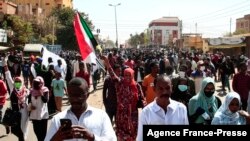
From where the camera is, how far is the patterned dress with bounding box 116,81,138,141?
7371 millimetres

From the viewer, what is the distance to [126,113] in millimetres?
7395

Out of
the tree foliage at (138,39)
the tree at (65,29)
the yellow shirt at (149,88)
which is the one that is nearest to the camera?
the yellow shirt at (149,88)

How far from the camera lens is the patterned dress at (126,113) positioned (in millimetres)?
7371

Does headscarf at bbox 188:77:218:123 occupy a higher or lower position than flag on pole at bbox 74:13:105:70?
lower

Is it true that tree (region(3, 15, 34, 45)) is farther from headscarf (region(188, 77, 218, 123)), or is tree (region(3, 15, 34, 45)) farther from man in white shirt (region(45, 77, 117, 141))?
man in white shirt (region(45, 77, 117, 141))

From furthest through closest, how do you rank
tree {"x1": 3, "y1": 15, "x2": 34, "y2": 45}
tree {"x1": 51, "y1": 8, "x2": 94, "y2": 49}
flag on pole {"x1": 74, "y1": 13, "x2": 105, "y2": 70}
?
1. tree {"x1": 51, "y1": 8, "x2": 94, "y2": 49}
2. tree {"x1": 3, "y1": 15, "x2": 34, "y2": 45}
3. flag on pole {"x1": 74, "y1": 13, "x2": 105, "y2": 70}

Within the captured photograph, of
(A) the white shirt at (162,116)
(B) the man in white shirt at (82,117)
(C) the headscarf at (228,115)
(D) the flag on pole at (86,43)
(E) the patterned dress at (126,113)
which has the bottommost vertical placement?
(E) the patterned dress at (126,113)

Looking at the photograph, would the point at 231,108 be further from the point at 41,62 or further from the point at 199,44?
the point at 199,44

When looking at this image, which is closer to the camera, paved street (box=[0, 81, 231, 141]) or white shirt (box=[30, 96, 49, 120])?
white shirt (box=[30, 96, 49, 120])

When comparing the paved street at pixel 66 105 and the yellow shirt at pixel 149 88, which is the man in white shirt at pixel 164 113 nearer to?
the yellow shirt at pixel 149 88

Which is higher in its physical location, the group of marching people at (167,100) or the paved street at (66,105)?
the group of marching people at (167,100)

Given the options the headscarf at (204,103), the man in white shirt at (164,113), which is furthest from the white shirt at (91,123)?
the headscarf at (204,103)

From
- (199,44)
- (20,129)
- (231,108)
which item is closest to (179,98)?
(231,108)

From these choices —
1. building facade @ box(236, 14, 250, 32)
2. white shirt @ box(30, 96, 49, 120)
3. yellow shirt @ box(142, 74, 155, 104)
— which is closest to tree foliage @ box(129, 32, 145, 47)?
building facade @ box(236, 14, 250, 32)
